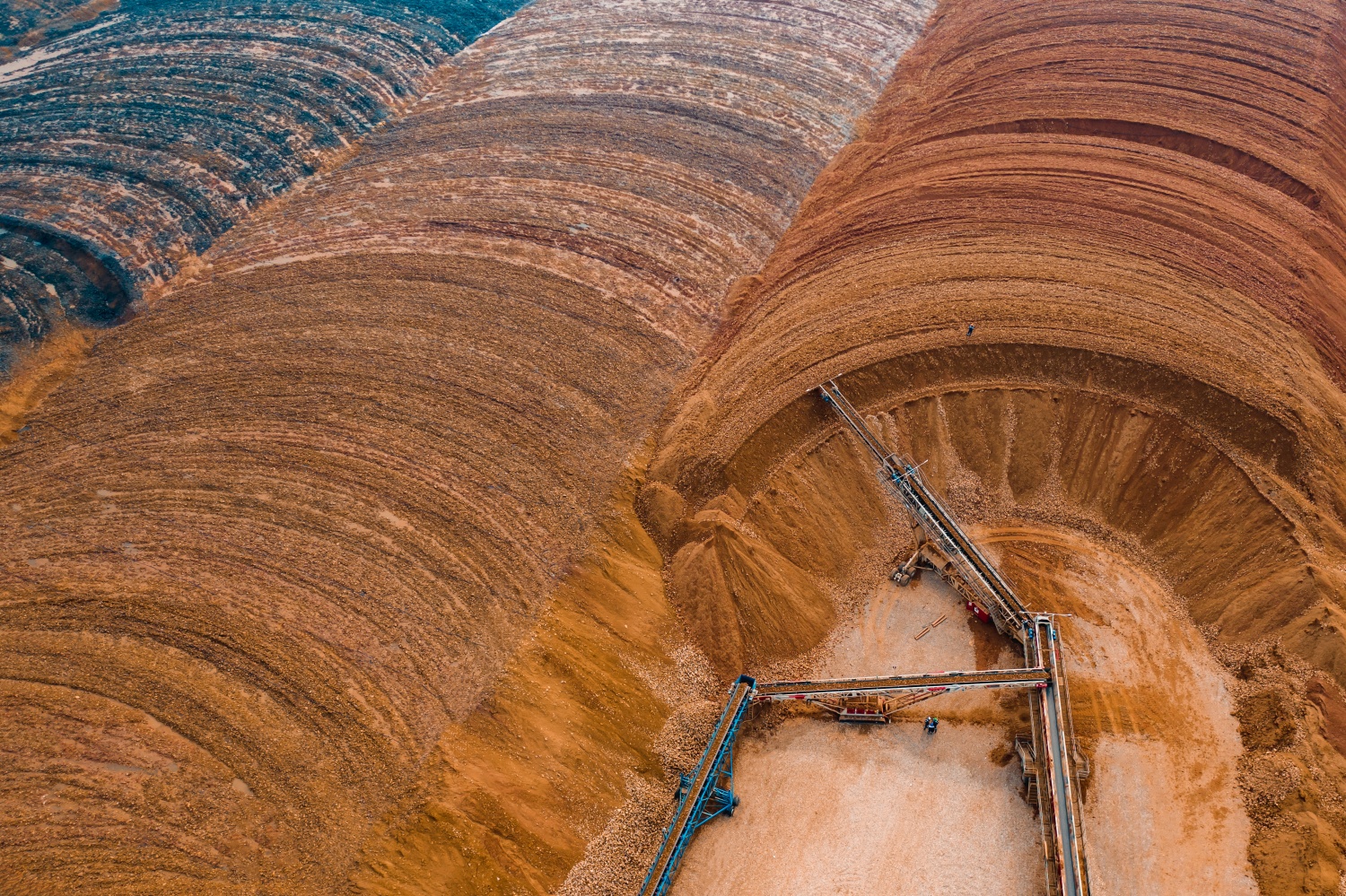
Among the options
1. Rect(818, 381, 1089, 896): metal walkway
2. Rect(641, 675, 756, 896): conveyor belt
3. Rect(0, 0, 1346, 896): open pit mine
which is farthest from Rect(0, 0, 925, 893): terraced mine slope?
Rect(818, 381, 1089, 896): metal walkway

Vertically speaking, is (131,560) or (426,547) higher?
(426,547)

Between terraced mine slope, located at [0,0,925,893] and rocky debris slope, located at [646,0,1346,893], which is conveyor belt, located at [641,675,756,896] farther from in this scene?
rocky debris slope, located at [646,0,1346,893]

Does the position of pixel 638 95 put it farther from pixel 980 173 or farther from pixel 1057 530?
pixel 1057 530

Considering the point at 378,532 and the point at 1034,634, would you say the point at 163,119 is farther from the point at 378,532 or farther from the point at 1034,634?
the point at 1034,634

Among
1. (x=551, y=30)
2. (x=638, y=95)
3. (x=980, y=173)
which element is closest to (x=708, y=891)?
(x=980, y=173)

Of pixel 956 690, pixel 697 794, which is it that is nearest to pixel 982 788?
pixel 956 690
